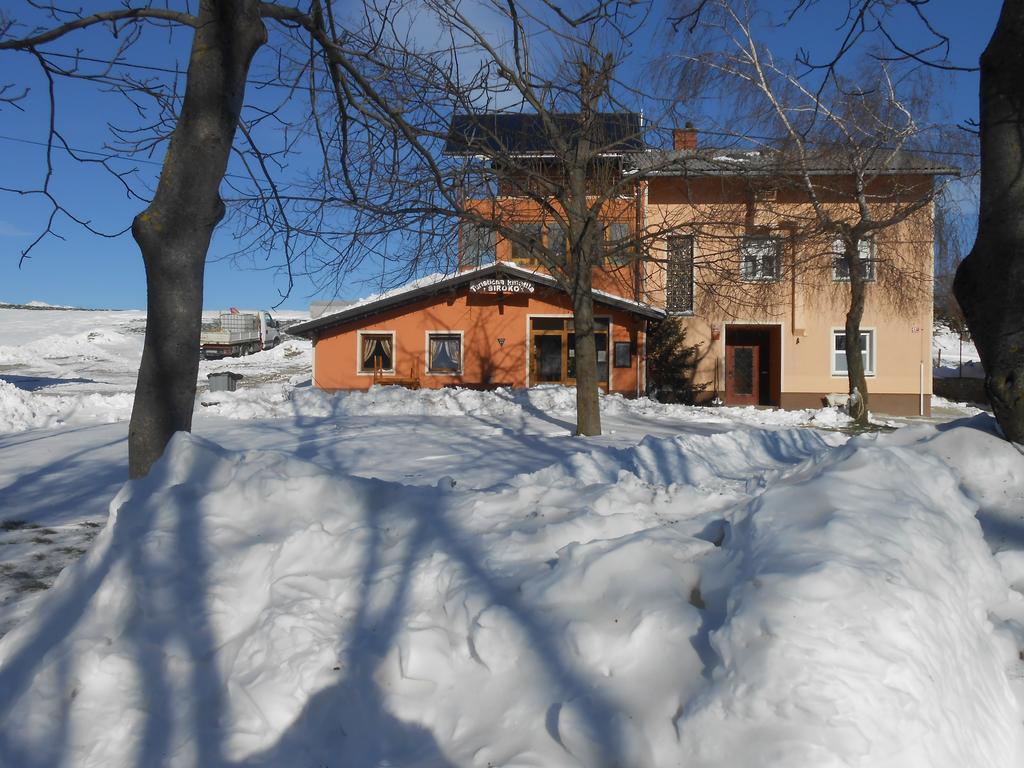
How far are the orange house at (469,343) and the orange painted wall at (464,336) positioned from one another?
0.03m

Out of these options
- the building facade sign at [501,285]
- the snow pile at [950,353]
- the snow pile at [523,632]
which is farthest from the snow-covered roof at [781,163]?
the snow pile at [950,353]

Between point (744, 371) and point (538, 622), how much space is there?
76.9ft

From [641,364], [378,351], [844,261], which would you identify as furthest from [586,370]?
[378,351]

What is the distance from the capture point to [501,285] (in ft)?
72.0

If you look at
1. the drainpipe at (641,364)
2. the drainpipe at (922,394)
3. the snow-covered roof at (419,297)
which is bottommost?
the drainpipe at (922,394)

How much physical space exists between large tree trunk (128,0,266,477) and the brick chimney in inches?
320

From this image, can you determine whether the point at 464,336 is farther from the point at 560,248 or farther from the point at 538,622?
the point at 538,622

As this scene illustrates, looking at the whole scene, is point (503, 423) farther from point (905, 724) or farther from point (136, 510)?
point (905, 724)

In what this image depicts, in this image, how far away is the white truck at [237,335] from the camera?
42781mm

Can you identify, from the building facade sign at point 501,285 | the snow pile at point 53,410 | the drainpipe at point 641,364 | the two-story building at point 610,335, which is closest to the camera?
the snow pile at point 53,410

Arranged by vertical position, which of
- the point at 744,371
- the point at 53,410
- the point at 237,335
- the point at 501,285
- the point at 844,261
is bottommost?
the point at 53,410

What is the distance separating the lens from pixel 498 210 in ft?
43.3

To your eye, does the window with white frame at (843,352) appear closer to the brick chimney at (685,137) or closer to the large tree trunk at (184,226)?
the brick chimney at (685,137)

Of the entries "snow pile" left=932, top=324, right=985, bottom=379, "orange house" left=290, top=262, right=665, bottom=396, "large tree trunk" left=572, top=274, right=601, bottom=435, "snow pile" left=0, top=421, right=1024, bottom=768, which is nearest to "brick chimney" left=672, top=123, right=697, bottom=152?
"large tree trunk" left=572, top=274, right=601, bottom=435
